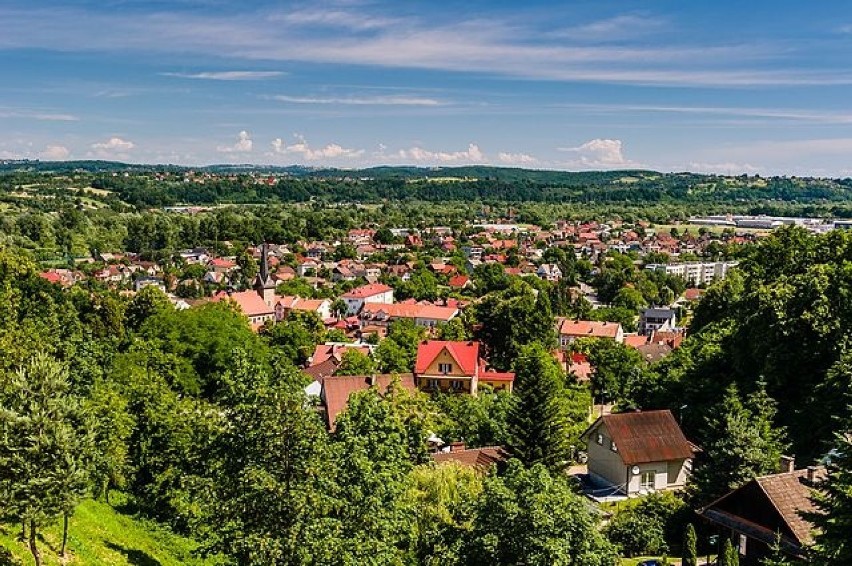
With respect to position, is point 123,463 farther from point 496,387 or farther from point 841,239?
point 841,239

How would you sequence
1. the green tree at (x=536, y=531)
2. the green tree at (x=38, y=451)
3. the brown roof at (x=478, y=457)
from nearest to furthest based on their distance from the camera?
the green tree at (x=38, y=451), the green tree at (x=536, y=531), the brown roof at (x=478, y=457)

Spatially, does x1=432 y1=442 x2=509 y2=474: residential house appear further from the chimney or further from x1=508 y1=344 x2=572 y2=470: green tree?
the chimney

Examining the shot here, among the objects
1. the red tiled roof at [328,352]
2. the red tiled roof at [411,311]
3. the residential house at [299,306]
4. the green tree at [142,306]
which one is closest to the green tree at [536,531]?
the red tiled roof at [328,352]

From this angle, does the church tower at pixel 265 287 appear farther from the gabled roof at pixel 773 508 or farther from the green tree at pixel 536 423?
the gabled roof at pixel 773 508

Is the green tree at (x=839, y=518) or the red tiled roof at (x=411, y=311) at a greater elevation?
the green tree at (x=839, y=518)

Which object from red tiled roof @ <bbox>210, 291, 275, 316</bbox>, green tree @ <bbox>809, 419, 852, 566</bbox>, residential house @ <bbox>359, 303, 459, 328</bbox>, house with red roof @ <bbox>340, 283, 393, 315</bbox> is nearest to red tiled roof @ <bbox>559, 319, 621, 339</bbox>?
residential house @ <bbox>359, 303, 459, 328</bbox>

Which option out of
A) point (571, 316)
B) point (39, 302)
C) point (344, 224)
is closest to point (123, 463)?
point (39, 302)

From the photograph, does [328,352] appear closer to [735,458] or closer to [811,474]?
[735,458]

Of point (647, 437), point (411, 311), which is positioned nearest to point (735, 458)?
point (647, 437)
